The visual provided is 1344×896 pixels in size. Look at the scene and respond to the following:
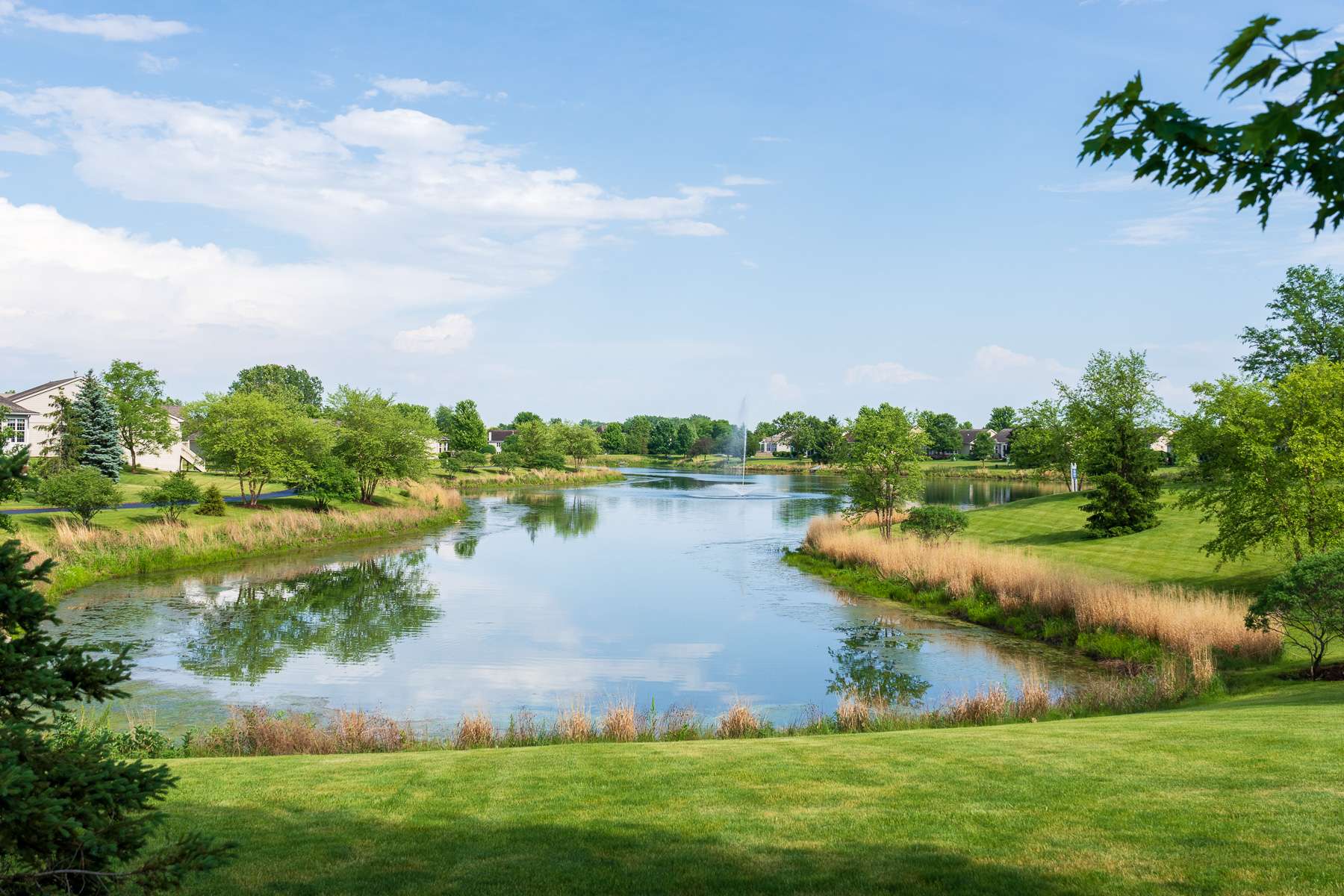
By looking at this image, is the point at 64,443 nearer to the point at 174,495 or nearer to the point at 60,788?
the point at 174,495

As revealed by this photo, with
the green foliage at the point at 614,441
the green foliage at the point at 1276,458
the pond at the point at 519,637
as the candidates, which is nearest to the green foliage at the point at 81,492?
the pond at the point at 519,637

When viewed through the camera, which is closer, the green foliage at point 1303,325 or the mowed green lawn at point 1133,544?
the mowed green lawn at point 1133,544

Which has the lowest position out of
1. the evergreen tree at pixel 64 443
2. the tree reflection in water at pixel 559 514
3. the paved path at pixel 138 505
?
the tree reflection in water at pixel 559 514

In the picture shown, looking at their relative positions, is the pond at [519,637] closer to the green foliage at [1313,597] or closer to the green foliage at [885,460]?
the green foliage at [1313,597]

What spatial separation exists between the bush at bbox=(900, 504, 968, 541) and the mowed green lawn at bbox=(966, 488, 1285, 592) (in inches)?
78.5

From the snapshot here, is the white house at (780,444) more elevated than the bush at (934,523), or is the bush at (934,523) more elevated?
the white house at (780,444)

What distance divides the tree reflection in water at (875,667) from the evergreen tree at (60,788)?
46.4 ft

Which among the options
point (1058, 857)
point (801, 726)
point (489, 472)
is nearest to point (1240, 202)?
point (1058, 857)

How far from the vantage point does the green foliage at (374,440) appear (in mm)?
53438

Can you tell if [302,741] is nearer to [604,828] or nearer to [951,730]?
[604,828]

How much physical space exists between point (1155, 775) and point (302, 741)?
38.3ft

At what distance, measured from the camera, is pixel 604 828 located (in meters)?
7.80

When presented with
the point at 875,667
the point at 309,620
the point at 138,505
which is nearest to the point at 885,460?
the point at 875,667

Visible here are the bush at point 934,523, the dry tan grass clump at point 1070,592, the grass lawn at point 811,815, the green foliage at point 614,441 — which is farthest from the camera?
the green foliage at point 614,441
